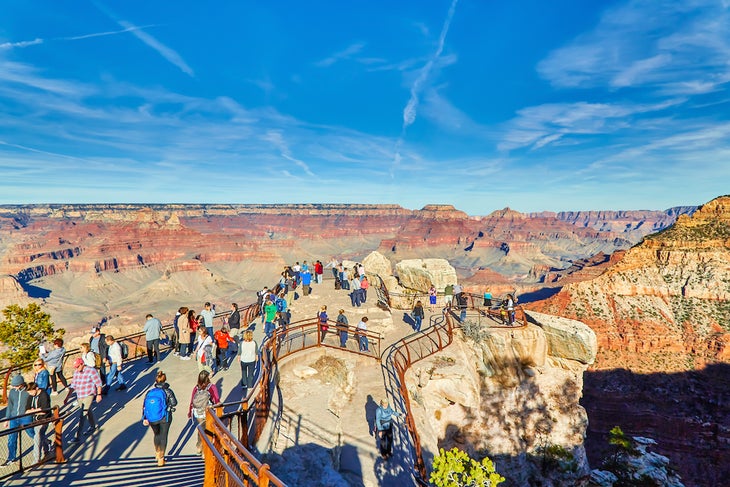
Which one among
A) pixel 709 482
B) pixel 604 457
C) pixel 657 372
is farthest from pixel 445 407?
pixel 657 372

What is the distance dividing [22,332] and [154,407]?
20.1m

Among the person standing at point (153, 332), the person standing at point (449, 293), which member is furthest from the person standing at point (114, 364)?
the person standing at point (449, 293)

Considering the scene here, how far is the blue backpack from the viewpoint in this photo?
287 inches

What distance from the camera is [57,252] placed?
188 m

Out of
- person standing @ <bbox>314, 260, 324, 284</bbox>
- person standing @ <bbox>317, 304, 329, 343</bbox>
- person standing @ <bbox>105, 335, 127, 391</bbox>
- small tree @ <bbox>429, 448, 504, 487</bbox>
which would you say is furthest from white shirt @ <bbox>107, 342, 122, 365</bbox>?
person standing @ <bbox>314, 260, 324, 284</bbox>

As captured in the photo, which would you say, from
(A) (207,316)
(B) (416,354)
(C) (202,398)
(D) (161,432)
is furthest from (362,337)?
(D) (161,432)

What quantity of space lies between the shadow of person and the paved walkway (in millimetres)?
31

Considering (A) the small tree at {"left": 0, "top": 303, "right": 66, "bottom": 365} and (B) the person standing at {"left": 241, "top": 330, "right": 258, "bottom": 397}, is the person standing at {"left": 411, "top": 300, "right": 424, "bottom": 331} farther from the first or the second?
(A) the small tree at {"left": 0, "top": 303, "right": 66, "bottom": 365}

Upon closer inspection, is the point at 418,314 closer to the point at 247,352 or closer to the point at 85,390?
Answer: the point at 247,352

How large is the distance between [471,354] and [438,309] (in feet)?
19.3

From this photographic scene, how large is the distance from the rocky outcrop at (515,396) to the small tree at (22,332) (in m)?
21.2

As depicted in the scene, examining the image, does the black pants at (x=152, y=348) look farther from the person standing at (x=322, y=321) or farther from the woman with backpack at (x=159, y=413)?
the woman with backpack at (x=159, y=413)

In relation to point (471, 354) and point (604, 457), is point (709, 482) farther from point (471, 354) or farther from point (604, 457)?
point (471, 354)

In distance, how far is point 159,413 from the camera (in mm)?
7312
